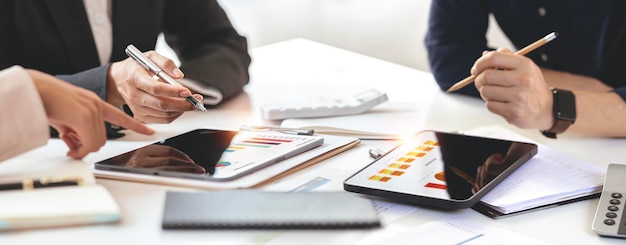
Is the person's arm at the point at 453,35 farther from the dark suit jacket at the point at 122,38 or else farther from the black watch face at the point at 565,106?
the dark suit jacket at the point at 122,38

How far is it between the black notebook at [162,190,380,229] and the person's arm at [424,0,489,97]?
66cm

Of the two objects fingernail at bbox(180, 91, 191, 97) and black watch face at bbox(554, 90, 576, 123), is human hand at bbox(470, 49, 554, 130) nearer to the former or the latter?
black watch face at bbox(554, 90, 576, 123)

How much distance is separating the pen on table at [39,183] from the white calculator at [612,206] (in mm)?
569

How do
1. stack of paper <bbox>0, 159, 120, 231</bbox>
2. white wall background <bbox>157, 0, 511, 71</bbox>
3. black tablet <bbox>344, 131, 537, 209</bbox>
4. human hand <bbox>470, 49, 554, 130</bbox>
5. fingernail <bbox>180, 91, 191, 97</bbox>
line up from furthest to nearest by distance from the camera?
white wall background <bbox>157, 0, 511, 71</bbox>, human hand <bbox>470, 49, 554, 130</bbox>, fingernail <bbox>180, 91, 191, 97</bbox>, black tablet <bbox>344, 131, 537, 209</bbox>, stack of paper <bbox>0, 159, 120, 231</bbox>

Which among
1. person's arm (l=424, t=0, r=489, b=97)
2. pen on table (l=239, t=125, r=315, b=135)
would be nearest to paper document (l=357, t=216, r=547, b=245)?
pen on table (l=239, t=125, r=315, b=135)

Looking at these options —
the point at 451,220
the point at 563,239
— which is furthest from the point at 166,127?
the point at 563,239

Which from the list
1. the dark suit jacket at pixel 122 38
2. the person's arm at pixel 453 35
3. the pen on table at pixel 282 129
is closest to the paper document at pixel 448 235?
the pen on table at pixel 282 129

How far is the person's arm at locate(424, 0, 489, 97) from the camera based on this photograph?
4.68 feet

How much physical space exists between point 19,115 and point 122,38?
1.90 feet

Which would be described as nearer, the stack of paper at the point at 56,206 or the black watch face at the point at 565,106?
the stack of paper at the point at 56,206

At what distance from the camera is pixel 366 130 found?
1135 mm

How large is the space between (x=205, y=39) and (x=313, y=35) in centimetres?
79

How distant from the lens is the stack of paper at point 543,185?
83 centimetres

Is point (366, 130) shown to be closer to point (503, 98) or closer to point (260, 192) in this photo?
point (503, 98)
